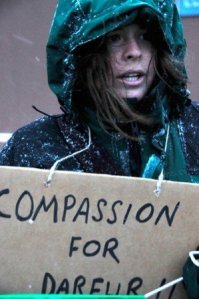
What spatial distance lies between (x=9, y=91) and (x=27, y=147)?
2.39 metres

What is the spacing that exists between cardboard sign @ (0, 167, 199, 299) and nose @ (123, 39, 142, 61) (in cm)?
37

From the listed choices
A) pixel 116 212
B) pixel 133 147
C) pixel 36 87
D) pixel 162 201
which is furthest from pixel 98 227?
pixel 36 87

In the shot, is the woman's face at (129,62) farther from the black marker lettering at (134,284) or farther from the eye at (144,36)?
the black marker lettering at (134,284)

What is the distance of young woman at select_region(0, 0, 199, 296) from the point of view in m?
1.72

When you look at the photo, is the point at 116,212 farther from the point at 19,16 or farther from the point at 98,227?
the point at 19,16

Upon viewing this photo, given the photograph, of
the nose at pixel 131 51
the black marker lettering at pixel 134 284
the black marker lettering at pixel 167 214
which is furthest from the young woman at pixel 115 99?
the black marker lettering at pixel 134 284

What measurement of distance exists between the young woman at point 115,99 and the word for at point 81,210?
19 cm

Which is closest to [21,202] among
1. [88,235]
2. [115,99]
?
[88,235]

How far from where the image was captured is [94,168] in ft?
5.63

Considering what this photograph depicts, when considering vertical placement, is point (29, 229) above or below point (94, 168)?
below

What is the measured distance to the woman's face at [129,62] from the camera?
1.74 metres

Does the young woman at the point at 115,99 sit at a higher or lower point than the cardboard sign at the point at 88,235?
higher

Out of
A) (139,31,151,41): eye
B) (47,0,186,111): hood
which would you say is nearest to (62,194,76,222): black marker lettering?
(47,0,186,111): hood

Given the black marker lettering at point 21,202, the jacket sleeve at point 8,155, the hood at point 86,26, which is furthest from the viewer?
the jacket sleeve at point 8,155
